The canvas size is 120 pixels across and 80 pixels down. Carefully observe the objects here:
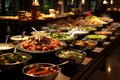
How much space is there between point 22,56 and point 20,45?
606 mm

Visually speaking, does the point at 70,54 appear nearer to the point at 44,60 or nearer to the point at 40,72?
the point at 44,60

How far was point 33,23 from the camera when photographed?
6559 mm

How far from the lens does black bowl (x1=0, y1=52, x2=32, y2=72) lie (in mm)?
2133

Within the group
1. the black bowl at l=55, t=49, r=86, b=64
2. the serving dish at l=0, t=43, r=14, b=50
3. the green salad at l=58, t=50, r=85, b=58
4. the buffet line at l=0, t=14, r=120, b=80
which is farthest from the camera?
the serving dish at l=0, t=43, r=14, b=50

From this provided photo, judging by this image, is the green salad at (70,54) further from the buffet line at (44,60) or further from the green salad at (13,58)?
the green salad at (13,58)

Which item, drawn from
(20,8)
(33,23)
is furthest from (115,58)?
(20,8)

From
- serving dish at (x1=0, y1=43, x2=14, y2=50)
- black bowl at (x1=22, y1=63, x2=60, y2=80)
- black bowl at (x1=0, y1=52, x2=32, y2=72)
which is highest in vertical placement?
serving dish at (x1=0, y1=43, x2=14, y2=50)

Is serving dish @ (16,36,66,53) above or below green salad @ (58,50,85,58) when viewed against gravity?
above

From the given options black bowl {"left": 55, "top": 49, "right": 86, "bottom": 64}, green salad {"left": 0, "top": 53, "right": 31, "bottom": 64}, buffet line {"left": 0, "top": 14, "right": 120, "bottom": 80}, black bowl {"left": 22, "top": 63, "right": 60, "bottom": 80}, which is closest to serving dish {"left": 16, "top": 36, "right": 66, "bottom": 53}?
buffet line {"left": 0, "top": 14, "right": 120, "bottom": 80}

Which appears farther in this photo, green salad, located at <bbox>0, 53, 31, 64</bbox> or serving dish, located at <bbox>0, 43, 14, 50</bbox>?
serving dish, located at <bbox>0, 43, 14, 50</bbox>

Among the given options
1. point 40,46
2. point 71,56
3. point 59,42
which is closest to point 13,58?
point 40,46

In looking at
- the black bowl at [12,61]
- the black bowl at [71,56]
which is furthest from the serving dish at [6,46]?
the black bowl at [71,56]

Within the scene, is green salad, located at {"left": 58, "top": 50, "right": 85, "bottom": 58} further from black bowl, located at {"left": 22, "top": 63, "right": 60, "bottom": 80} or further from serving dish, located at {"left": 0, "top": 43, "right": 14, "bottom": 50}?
serving dish, located at {"left": 0, "top": 43, "right": 14, "bottom": 50}

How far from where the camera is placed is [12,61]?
2246 mm
